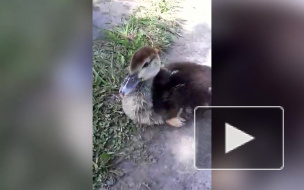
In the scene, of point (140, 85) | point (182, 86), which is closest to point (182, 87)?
point (182, 86)

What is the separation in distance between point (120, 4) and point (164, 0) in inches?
4.8

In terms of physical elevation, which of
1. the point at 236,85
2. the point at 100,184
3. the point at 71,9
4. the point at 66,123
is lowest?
the point at 100,184

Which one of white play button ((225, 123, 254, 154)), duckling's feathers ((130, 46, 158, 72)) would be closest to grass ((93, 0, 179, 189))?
duckling's feathers ((130, 46, 158, 72))

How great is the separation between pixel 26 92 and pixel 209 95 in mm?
508

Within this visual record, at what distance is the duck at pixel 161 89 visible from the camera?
871 mm

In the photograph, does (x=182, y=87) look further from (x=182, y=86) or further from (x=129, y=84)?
(x=129, y=84)

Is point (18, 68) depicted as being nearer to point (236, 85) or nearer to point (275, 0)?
point (236, 85)

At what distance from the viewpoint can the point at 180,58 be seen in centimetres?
87

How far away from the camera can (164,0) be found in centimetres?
87

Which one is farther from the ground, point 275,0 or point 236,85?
point 275,0

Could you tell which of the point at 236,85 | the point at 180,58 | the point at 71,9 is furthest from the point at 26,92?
the point at 236,85

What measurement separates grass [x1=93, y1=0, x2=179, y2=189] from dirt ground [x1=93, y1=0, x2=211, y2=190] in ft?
0.10

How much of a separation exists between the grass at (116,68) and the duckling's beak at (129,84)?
0.01m

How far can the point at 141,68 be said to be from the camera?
0.88 meters
